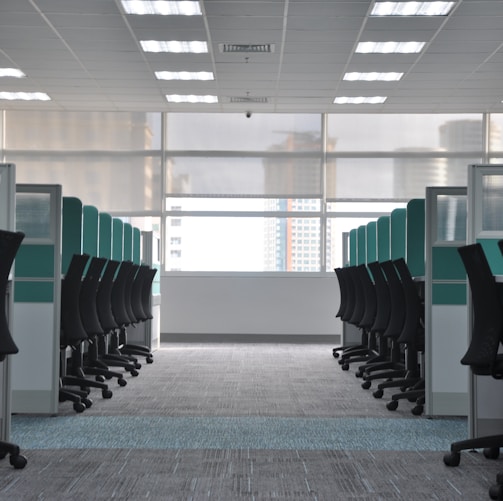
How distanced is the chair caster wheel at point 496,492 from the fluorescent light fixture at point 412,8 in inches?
160

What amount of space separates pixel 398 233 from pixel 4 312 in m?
3.38

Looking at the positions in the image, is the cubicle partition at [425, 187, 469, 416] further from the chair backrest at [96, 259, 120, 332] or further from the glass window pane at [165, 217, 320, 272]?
the glass window pane at [165, 217, 320, 272]

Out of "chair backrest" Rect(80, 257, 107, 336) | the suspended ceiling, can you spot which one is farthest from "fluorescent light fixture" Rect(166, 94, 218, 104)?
"chair backrest" Rect(80, 257, 107, 336)

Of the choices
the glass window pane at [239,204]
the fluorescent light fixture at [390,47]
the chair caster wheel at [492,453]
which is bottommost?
the chair caster wheel at [492,453]

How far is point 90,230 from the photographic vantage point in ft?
17.4

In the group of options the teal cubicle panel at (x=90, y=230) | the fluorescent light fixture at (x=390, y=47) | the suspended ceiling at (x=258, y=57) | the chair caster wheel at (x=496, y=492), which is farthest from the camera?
the fluorescent light fixture at (x=390, y=47)

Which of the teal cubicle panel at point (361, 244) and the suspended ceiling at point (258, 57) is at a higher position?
the suspended ceiling at point (258, 57)

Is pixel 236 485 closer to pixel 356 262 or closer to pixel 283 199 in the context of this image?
pixel 356 262

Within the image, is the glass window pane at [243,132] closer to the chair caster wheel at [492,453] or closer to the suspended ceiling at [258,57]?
the suspended ceiling at [258,57]

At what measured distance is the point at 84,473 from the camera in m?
2.72

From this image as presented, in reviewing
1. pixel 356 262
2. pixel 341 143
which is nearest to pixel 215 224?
pixel 341 143

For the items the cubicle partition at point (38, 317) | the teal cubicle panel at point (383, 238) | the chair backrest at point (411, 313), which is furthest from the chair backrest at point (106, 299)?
the teal cubicle panel at point (383, 238)

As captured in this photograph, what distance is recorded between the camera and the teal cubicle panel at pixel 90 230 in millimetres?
5230

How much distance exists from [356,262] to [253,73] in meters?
2.09
